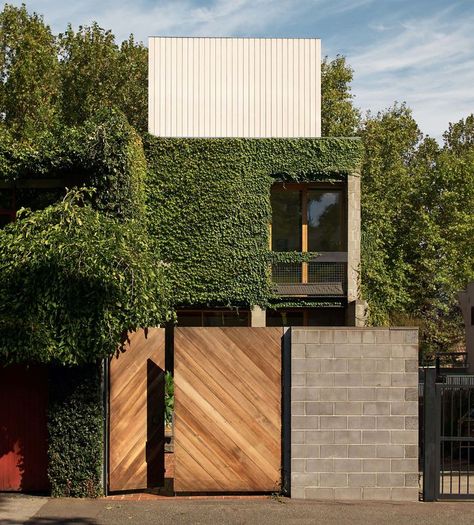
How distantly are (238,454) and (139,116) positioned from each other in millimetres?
30247

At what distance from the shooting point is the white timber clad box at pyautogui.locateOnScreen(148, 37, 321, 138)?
26.8 meters

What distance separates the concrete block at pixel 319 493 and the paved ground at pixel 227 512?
122 mm

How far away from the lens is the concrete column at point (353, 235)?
85.5 feet

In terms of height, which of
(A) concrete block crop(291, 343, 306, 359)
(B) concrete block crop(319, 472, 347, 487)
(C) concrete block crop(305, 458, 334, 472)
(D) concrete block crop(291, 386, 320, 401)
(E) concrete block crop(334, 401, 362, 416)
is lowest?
(B) concrete block crop(319, 472, 347, 487)

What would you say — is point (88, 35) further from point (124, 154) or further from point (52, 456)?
point (52, 456)

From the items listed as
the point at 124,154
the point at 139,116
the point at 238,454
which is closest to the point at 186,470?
the point at 238,454

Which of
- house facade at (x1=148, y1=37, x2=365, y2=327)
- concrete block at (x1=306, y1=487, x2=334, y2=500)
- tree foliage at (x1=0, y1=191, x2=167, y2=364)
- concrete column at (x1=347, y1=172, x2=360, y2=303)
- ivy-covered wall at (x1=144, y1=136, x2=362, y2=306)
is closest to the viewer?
tree foliage at (x1=0, y1=191, x2=167, y2=364)

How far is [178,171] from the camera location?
83.6 feet

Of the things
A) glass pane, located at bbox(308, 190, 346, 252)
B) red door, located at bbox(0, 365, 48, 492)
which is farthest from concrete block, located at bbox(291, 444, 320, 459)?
glass pane, located at bbox(308, 190, 346, 252)

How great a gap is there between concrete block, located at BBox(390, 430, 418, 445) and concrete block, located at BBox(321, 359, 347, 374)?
1075mm

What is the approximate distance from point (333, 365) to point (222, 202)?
14991mm

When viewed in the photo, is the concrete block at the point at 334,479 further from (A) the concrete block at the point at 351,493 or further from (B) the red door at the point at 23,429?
(B) the red door at the point at 23,429

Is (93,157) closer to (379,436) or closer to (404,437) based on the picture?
(379,436)

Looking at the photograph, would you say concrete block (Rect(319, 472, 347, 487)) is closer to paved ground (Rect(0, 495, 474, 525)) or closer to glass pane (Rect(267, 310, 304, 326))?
paved ground (Rect(0, 495, 474, 525))
